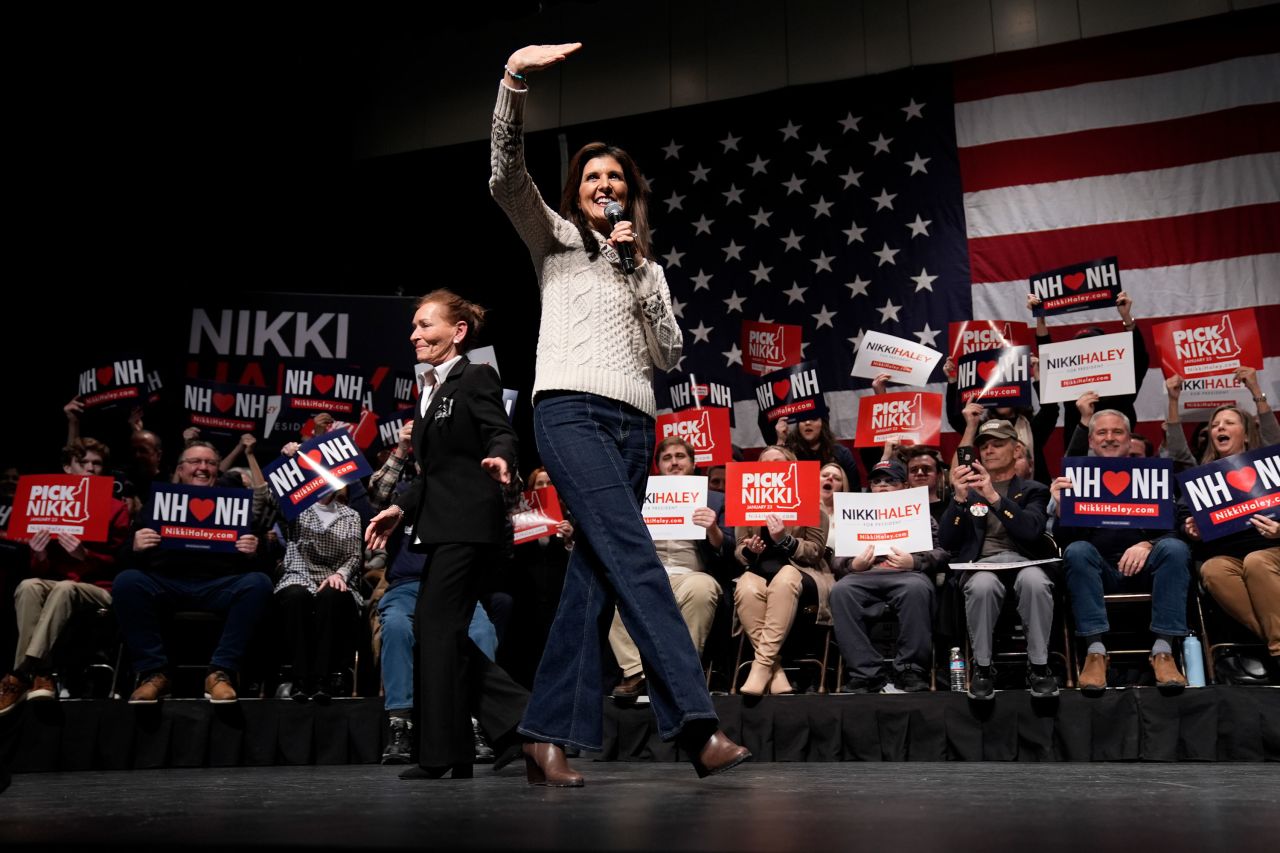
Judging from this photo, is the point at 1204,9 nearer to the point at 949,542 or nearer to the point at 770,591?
the point at 949,542

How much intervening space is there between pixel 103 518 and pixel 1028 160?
588cm

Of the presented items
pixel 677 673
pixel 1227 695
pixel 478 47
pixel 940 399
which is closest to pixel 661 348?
pixel 677 673

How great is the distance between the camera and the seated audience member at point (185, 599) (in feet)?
→ 15.3

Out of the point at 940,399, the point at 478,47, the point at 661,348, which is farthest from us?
the point at 478,47

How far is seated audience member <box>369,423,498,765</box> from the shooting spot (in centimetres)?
397

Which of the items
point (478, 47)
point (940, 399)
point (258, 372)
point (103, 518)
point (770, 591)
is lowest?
point (770, 591)

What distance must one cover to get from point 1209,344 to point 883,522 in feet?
6.65

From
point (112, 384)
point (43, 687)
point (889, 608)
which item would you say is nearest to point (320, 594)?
point (43, 687)

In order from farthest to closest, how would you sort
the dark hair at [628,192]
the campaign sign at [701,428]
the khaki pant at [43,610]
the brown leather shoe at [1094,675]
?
the campaign sign at [701,428], the khaki pant at [43,610], the brown leather shoe at [1094,675], the dark hair at [628,192]

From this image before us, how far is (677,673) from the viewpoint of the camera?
7.47 feet

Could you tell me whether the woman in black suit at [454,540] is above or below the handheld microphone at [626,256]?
below

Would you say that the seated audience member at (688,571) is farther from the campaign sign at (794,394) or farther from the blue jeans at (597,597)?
the blue jeans at (597,597)

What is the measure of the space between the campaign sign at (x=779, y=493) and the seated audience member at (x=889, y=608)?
31cm

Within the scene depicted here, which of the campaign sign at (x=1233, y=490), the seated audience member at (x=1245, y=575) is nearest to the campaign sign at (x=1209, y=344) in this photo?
the seated audience member at (x=1245, y=575)
